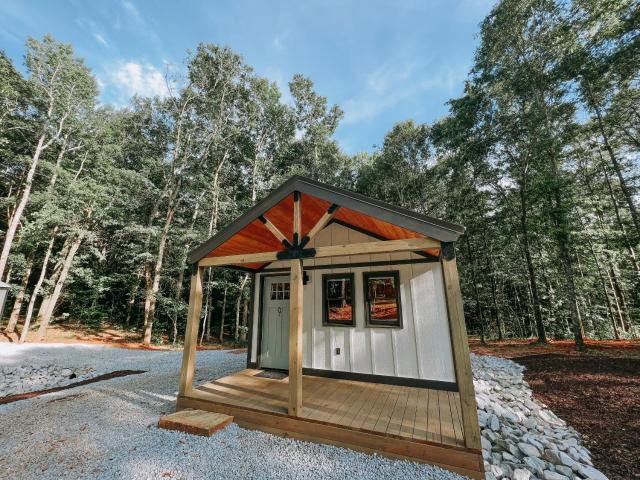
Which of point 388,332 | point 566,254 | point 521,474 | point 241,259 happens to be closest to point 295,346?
point 241,259

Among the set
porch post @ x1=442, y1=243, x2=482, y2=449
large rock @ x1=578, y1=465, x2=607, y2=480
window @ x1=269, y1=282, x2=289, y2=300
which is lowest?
large rock @ x1=578, y1=465, x2=607, y2=480

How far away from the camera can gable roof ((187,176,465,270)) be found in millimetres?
2975

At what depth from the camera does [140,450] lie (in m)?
2.84

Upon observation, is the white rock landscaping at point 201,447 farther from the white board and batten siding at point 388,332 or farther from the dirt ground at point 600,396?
the white board and batten siding at point 388,332

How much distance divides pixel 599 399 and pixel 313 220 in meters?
5.87

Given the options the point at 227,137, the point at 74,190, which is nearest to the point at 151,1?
the point at 227,137

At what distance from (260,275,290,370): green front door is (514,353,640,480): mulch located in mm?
4756

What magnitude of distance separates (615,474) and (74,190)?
17290mm

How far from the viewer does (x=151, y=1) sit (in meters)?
7.66

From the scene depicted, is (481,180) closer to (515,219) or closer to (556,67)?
(515,219)

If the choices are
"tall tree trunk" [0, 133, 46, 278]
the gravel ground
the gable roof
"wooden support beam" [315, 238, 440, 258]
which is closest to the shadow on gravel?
the gravel ground

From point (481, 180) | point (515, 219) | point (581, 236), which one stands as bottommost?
point (581, 236)

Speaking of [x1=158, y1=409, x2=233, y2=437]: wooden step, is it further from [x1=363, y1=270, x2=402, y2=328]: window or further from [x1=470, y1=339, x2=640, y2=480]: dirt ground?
[x1=470, y1=339, x2=640, y2=480]: dirt ground

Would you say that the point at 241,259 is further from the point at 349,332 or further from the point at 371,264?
the point at 349,332
